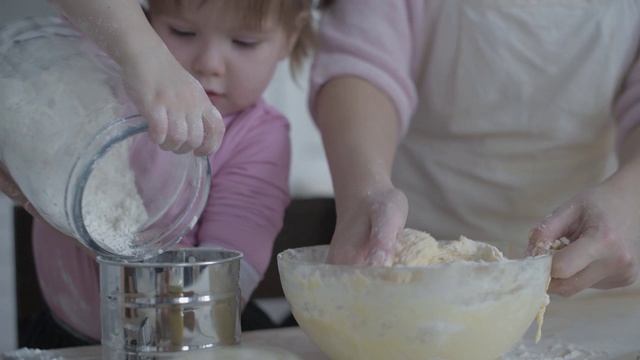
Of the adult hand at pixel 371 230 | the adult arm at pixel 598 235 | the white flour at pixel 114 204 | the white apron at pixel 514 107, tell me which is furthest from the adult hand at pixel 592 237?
the white flour at pixel 114 204

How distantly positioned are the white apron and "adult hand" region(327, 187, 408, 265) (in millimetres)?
323

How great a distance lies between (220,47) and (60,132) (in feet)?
1.29

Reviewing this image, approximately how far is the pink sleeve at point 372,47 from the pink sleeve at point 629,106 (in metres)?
0.25

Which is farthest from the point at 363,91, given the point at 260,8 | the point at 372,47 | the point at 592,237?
the point at 592,237

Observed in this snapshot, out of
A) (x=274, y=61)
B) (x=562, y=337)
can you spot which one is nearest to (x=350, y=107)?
(x=274, y=61)

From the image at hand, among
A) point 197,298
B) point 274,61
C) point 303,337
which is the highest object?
point 274,61

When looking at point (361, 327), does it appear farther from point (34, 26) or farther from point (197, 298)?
point (34, 26)

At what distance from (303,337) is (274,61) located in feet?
1.37

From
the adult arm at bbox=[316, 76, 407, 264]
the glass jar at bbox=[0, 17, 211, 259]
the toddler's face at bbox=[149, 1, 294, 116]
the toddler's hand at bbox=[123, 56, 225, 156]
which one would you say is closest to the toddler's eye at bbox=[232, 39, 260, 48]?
the toddler's face at bbox=[149, 1, 294, 116]

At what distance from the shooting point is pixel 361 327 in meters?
0.62

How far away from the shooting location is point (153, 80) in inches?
23.5

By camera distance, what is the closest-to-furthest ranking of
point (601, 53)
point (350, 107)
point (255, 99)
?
1. point (350, 107)
2. point (601, 53)
3. point (255, 99)

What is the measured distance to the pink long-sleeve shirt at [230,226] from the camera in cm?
106

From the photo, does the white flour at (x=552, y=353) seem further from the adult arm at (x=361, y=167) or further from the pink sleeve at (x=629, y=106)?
the pink sleeve at (x=629, y=106)
